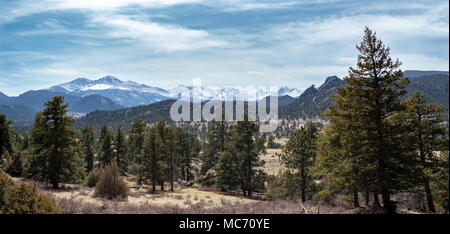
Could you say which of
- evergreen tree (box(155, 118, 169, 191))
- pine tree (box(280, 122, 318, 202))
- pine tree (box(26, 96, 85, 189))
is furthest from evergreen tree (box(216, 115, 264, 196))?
pine tree (box(26, 96, 85, 189))

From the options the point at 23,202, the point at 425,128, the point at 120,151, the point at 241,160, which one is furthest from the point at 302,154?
the point at 120,151

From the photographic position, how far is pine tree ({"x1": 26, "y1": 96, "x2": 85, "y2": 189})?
78.2 ft

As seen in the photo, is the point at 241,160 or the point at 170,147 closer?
the point at 241,160

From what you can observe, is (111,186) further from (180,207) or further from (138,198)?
(180,207)

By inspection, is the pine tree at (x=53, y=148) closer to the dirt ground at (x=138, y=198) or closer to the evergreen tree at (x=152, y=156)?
the dirt ground at (x=138, y=198)

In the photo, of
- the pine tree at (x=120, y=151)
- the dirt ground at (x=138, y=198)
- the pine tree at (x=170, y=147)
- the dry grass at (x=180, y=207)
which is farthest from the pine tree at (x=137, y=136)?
the dry grass at (x=180, y=207)

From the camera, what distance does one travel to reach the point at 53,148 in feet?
→ 79.4

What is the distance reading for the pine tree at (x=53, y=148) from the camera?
23.8 metres
